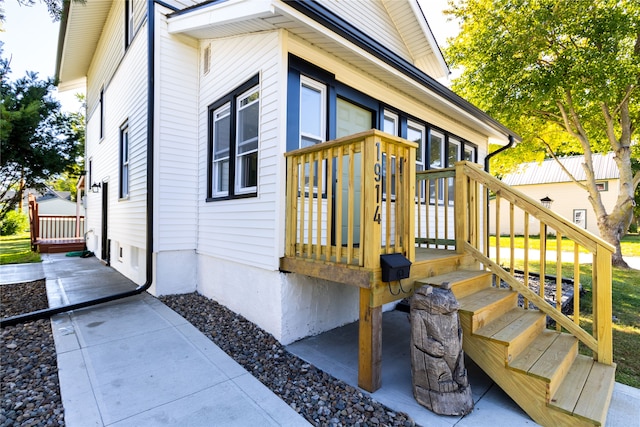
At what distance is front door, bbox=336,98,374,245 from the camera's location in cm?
457

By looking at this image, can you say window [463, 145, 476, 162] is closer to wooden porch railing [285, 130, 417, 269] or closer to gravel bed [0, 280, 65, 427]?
wooden porch railing [285, 130, 417, 269]

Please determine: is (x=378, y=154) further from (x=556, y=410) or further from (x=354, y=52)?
(x=556, y=410)

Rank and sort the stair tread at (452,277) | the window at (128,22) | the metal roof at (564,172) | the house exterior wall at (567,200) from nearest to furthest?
the stair tread at (452,277)
the window at (128,22)
the house exterior wall at (567,200)
the metal roof at (564,172)

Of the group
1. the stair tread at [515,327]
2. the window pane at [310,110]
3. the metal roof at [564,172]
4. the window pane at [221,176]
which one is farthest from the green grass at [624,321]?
the metal roof at [564,172]

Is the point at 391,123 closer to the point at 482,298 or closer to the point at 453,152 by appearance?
the point at 453,152

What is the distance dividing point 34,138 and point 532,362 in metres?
15.3

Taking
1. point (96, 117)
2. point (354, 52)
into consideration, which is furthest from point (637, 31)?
point (96, 117)

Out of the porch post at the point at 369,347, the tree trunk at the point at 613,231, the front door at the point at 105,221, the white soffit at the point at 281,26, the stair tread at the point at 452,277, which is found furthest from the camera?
the tree trunk at the point at 613,231

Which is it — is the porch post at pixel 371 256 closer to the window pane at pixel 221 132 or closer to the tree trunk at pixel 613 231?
the window pane at pixel 221 132

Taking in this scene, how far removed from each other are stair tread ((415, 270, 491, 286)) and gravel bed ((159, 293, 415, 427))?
1.16 m

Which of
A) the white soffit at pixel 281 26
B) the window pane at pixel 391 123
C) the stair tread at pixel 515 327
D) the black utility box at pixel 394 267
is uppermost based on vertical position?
the white soffit at pixel 281 26

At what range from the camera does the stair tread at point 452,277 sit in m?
3.07

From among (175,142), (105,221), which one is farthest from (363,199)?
(105,221)

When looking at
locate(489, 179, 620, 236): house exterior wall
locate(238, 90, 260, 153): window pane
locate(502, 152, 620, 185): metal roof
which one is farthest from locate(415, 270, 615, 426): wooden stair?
locate(502, 152, 620, 185): metal roof
